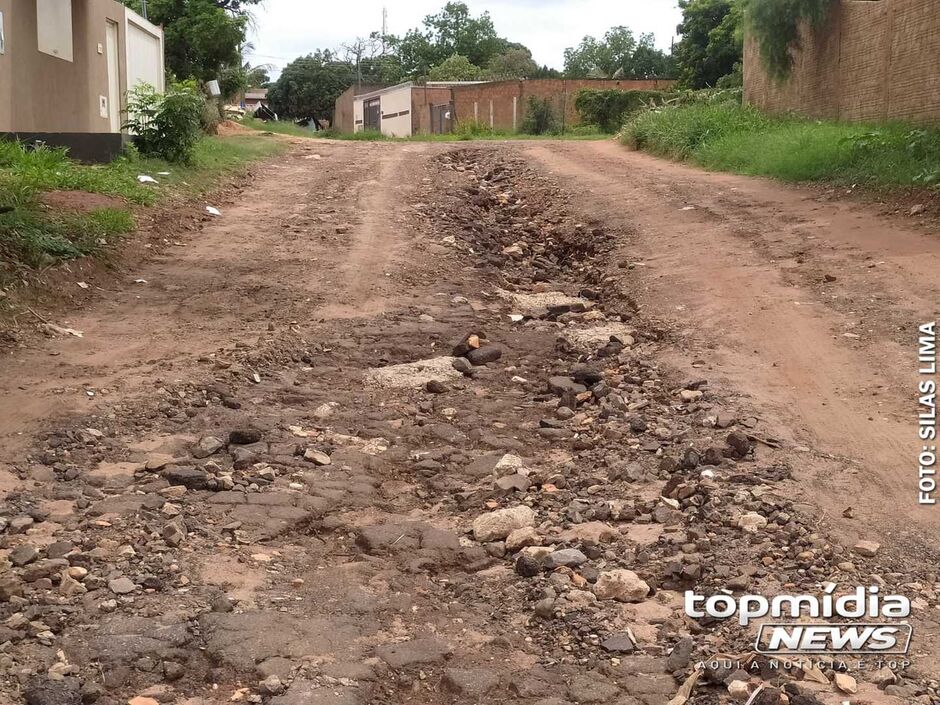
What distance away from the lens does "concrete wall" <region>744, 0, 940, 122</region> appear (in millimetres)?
11578

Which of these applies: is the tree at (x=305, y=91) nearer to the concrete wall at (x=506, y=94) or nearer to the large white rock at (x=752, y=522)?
the concrete wall at (x=506, y=94)

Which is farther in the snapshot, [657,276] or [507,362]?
[657,276]

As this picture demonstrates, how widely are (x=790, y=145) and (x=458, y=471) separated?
30.4 feet

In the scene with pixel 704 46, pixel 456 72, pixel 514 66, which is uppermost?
pixel 514 66

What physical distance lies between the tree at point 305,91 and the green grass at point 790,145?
34.0m

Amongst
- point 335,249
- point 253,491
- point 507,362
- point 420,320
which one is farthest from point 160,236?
point 253,491

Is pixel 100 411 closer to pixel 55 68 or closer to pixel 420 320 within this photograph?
pixel 420 320

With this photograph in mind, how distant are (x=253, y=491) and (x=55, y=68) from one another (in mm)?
9893

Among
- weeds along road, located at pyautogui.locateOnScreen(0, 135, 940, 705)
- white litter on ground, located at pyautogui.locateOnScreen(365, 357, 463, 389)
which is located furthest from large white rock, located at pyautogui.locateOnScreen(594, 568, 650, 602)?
white litter on ground, located at pyautogui.locateOnScreen(365, 357, 463, 389)

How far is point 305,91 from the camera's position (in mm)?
48625

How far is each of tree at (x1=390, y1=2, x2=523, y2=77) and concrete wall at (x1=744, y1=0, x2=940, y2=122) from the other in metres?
53.1

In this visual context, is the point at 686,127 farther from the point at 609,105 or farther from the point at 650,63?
the point at 650,63

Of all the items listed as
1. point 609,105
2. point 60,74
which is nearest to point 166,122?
point 60,74

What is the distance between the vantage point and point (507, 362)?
20.9 feet
